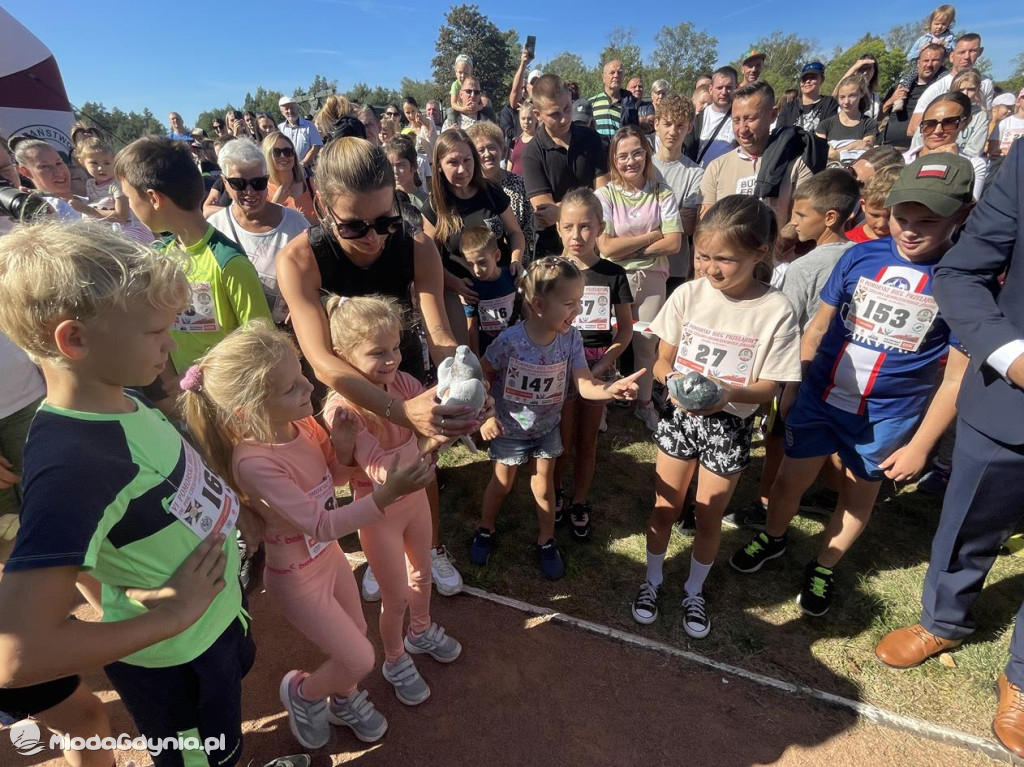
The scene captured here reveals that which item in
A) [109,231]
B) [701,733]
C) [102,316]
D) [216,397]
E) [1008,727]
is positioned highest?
[109,231]

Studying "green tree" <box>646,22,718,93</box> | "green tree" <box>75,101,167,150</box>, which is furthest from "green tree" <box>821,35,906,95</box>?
"green tree" <box>75,101,167,150</box>

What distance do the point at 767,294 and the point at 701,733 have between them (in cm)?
196

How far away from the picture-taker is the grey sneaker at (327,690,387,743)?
2188 millimetres

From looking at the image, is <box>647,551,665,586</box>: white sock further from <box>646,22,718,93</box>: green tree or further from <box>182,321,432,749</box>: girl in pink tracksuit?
<box>646,22,718,93</box>: green tree

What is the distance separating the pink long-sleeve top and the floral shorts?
1539 millimetres

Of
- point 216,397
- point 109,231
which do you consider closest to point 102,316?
point 109,231

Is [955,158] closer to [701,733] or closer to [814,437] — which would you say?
[814,437]

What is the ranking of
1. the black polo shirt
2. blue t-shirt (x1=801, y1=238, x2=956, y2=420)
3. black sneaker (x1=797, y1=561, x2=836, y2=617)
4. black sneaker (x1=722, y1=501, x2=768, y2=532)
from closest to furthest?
blue t-shirt (x1=801, y1=238, x2=956, y2=420) → black sneaker (x1=797, y1=561, x2=836, y2=617) → black sneaker (x1=722, y1=501, x2=768, y2=532) → the black polo shirt

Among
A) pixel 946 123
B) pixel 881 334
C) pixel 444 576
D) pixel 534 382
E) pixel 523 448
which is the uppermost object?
pixel 946 123

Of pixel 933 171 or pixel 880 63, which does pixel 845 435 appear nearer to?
pixel 933 171

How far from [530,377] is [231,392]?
1451mm

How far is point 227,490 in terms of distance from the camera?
1620 millimetres

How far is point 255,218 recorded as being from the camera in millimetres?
3316

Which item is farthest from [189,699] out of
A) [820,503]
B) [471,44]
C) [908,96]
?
[471,44]
